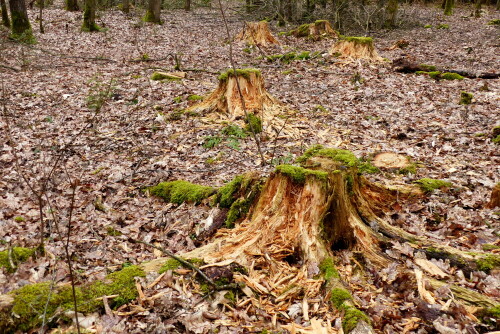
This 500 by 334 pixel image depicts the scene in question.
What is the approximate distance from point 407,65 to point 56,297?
1275cm

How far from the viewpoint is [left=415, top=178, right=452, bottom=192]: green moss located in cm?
537

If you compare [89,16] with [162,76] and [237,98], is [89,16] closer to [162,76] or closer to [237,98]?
[162,76]

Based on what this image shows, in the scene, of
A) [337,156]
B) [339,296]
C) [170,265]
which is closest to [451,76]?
[337,156]

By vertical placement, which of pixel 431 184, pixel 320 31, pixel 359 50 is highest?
pixel 320 31

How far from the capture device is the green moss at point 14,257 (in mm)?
3850

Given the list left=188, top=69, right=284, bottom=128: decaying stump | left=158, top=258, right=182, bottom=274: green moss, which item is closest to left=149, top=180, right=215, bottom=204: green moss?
left=158, top=258, right=182, bottom=274: green moss

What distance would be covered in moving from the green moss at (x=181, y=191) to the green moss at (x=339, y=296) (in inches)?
95.2

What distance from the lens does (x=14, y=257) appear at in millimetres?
3959

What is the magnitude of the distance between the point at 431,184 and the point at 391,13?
19.6m

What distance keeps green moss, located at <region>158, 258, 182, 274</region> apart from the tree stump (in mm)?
5257

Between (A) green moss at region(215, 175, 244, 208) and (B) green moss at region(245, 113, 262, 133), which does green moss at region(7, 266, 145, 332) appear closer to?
(A) green moss at region(215, 175, 244, 208)

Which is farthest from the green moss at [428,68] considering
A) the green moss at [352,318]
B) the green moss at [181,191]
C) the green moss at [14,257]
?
the green moss at [14,257]

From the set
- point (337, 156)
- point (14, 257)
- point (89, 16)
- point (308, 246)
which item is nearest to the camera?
point (308, 246)

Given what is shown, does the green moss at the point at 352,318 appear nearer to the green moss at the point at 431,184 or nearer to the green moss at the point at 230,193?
the green moss at the point at 230,193
